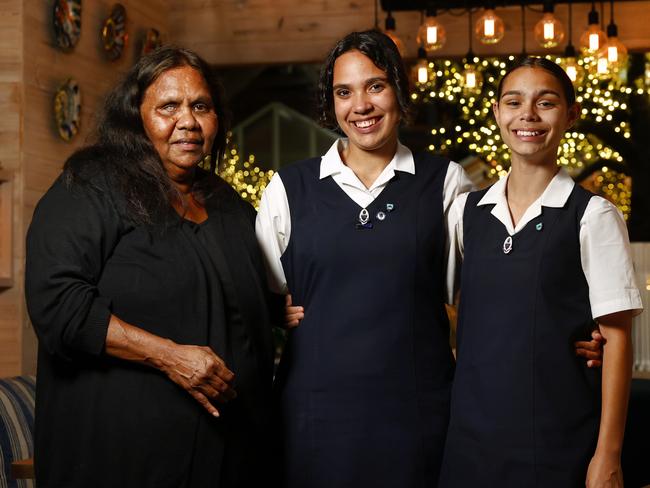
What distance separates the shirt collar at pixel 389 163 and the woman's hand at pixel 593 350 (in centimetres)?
60

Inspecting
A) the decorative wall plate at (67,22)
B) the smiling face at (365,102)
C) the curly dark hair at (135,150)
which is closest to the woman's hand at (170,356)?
the curly dark hair at (135,150)

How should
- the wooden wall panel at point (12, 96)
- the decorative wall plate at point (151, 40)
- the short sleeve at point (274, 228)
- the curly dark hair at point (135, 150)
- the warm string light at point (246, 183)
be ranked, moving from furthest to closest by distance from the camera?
the warm string light at point (246, 183) < the decorative wall plate at point (151, 40) < the wooden wall panel at point (12, 96) < the short sleeve at point (274, 228) < the curly dark hair at point (135, 150)

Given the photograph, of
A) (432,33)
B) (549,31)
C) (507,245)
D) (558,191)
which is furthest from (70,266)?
(549,31)

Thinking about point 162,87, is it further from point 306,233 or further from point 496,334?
point 496,334

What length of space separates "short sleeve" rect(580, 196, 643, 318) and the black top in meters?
0.77

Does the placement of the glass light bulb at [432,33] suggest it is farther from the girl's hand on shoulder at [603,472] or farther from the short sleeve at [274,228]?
the girl's hand on shoulder at [603,472]

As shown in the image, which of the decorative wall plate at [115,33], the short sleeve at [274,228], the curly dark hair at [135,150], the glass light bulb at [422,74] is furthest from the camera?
the glass light bulb at [422,74]

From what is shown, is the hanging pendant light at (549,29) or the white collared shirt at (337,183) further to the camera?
the hanging pendant light at (549,29)

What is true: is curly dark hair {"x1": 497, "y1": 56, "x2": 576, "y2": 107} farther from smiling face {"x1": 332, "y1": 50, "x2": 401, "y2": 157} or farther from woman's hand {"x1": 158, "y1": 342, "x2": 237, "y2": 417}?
woman's hand {"x1": 158, "y1": 342, "x2": 237, "y2": 417}

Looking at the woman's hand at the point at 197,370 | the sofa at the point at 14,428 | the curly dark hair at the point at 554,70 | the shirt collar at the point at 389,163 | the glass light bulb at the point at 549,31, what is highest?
the glass light bulb at the point at 549,31

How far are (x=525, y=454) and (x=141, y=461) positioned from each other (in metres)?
0.77

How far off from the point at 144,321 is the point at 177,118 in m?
0.47

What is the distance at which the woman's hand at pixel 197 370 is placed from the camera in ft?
6.02

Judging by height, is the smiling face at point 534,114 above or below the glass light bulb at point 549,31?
below
